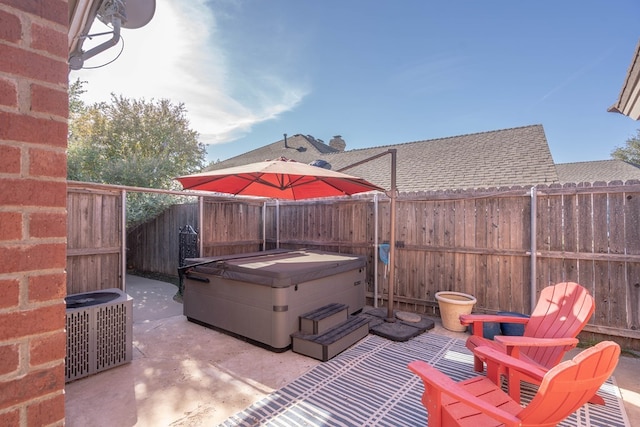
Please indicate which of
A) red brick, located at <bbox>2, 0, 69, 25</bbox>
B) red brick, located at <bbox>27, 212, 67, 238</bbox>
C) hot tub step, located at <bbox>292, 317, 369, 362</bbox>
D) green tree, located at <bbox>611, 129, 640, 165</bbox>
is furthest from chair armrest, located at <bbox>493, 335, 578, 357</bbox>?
green tree, located at <bbox>611, 129, 640, 165</bbox>

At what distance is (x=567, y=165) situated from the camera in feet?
44.8

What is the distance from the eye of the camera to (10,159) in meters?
0.62

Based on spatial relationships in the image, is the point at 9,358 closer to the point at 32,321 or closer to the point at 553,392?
the point at 32,321

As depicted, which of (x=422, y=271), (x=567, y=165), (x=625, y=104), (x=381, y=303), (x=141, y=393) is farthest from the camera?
(x=567, y=165)

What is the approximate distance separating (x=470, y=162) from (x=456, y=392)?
7.40m

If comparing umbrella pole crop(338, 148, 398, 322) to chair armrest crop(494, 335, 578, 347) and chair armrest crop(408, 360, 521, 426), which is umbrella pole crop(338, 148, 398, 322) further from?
chair armrest crop(408, 360, 521, 426)

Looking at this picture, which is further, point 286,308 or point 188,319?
point 188,319

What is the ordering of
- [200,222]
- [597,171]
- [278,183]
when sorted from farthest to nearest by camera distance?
1. [597,171]
2. [200,222]
3. [278,183]

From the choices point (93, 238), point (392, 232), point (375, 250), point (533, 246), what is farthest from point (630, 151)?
point (93, 238)

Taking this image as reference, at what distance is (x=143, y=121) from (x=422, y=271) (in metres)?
11.8

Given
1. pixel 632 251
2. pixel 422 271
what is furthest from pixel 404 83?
pixel 632 251

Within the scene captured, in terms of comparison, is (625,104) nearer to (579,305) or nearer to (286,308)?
(579,305)

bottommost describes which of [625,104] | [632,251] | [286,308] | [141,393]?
[141,393]

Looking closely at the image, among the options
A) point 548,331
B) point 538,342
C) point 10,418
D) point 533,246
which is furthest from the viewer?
point 533,246
